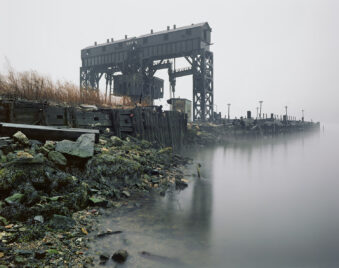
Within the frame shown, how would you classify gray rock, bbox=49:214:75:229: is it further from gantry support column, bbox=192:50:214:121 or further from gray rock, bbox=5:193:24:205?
gantry support column, bbox=192:50:214:121

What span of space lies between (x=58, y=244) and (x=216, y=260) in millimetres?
3145

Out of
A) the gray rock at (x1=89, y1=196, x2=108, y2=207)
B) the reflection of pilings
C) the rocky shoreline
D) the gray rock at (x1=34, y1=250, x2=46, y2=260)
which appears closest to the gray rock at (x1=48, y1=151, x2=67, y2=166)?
the rocky shoreline

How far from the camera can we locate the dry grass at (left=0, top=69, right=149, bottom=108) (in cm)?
1269

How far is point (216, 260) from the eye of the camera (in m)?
4.79

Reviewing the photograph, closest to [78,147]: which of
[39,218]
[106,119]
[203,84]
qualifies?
[39,218]

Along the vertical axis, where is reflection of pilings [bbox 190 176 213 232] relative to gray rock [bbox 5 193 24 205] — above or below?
below

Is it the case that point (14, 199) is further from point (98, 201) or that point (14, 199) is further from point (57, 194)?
point (98, 201)

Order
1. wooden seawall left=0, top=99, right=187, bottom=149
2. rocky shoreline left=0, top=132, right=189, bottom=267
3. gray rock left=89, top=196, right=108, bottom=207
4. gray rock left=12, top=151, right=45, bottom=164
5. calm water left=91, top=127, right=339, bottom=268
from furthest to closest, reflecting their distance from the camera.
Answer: wooden seawall left=0, top=99, right=187, bottom=149 < gray rock left=89, top=196, right=108, bottom=207 < gray rock left=12, top=151, right=45, bottom=164 < calm water left=91, top=127, right=339, bottom=268 < rocky shoreline left=0, top=132, right=189, bottom=267

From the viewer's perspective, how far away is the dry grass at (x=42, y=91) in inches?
500

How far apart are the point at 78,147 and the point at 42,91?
8078 mm

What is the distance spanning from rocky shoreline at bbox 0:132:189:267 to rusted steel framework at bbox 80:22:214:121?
2585cm

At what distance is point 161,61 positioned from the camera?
39.4m

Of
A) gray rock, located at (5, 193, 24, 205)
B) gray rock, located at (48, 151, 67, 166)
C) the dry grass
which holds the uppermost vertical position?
the dry grass

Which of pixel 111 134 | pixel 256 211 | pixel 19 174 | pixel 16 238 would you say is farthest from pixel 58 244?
pixel 111 134
